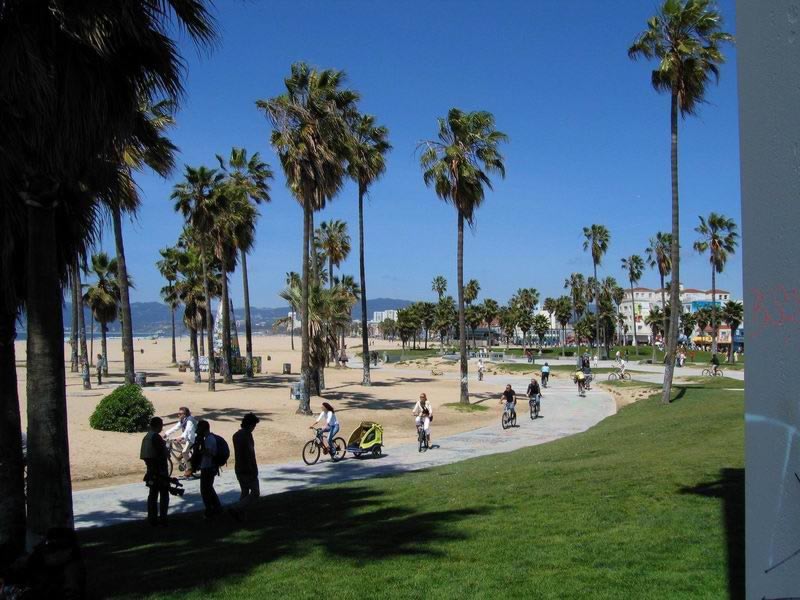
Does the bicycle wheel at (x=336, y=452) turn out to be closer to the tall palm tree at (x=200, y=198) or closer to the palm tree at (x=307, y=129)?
the palm tree at (x=307, y=129)

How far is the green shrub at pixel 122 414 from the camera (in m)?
20.0

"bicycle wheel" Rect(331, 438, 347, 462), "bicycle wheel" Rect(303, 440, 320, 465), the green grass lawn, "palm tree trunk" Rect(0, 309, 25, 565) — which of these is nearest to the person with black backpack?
the green grass lawn

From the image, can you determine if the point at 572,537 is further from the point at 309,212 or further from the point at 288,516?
the point at 309,212

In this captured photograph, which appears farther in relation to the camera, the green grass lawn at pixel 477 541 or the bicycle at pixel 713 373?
Answer: the bicycle at pixel 713 373

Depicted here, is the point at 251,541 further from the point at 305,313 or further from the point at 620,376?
the point at 620,376

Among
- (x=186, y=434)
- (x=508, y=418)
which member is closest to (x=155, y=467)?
(x=186, y=434)

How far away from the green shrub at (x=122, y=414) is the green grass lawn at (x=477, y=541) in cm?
941

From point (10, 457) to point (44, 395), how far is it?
6.04 ft

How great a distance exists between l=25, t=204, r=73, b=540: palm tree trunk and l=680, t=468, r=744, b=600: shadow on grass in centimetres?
585

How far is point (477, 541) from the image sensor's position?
7230mm

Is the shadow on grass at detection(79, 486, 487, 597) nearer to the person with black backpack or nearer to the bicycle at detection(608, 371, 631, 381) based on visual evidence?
the person with black backpack

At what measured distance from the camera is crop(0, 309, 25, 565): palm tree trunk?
7539 mm

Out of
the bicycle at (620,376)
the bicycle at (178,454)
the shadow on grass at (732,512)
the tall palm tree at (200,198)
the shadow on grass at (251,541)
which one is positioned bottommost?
the bicycle at (620,376)

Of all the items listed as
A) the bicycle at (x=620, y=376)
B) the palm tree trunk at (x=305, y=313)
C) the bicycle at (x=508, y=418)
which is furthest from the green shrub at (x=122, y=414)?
the bicycle at (x=620, y=376)
